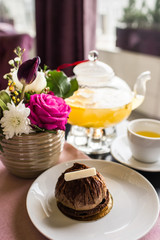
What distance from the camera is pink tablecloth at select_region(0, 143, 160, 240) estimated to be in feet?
1.57

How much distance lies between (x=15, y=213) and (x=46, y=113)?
0.21 metres

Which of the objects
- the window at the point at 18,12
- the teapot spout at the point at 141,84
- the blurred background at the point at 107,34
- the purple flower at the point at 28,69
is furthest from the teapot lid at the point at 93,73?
the window at the point at 18,12

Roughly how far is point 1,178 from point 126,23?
218 centimetres

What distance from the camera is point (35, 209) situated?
50 cm

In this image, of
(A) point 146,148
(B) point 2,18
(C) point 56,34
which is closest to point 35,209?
(A) point 146,148

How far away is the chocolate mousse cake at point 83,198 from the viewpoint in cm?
48

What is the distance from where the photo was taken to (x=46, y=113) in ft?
1.76

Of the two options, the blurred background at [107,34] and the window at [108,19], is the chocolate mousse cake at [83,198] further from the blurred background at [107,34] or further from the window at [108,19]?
the window at [108,19]

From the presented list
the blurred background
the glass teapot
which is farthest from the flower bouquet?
the blurred background

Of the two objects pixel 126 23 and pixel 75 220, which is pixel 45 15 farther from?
pixel 75 220

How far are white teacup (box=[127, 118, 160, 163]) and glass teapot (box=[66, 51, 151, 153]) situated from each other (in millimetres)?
68

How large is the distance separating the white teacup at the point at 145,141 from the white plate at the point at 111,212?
0.27 feet

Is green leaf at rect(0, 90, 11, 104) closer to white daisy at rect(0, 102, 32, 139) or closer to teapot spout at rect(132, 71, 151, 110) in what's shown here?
white daisy at rect(0, 102, 32, 139)

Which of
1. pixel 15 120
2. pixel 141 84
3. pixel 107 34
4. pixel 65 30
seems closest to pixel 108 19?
pixel 107 34
